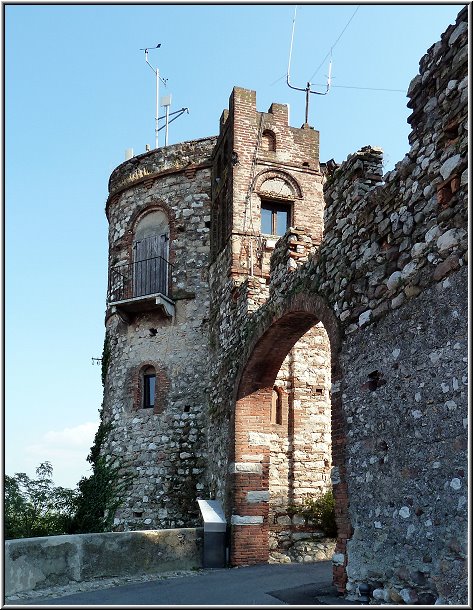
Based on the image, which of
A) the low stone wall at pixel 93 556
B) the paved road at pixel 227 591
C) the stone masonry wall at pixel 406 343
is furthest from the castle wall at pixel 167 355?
the stone masonry wall at pixel 406 343

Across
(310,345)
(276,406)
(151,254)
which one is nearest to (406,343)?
(276,406)

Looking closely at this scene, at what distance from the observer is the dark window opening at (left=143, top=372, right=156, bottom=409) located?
Result: 15.2m

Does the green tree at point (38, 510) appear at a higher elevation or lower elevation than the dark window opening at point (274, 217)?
lower

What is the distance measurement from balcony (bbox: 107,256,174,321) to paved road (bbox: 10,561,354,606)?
6.82m

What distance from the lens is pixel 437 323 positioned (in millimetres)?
5520

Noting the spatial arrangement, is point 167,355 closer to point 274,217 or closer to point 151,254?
point 151,254

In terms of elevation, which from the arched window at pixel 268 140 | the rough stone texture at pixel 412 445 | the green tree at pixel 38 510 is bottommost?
the green tree at pixel 38 510

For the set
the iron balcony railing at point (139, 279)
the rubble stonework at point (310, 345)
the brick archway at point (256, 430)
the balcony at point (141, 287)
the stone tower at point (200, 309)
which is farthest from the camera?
the iron balcony railing at point (139, 279)

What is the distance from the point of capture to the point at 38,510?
53.6 ft

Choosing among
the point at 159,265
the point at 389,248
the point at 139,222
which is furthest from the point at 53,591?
the point at 139,222

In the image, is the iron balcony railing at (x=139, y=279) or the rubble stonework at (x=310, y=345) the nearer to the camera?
the rubble stonework at (x=310, y=345)

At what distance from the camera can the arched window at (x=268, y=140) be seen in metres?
14.6

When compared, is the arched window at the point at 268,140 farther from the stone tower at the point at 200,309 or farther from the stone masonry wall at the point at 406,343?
the stone masonry wall at the point at 406,343

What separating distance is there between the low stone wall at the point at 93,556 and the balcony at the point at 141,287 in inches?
238
